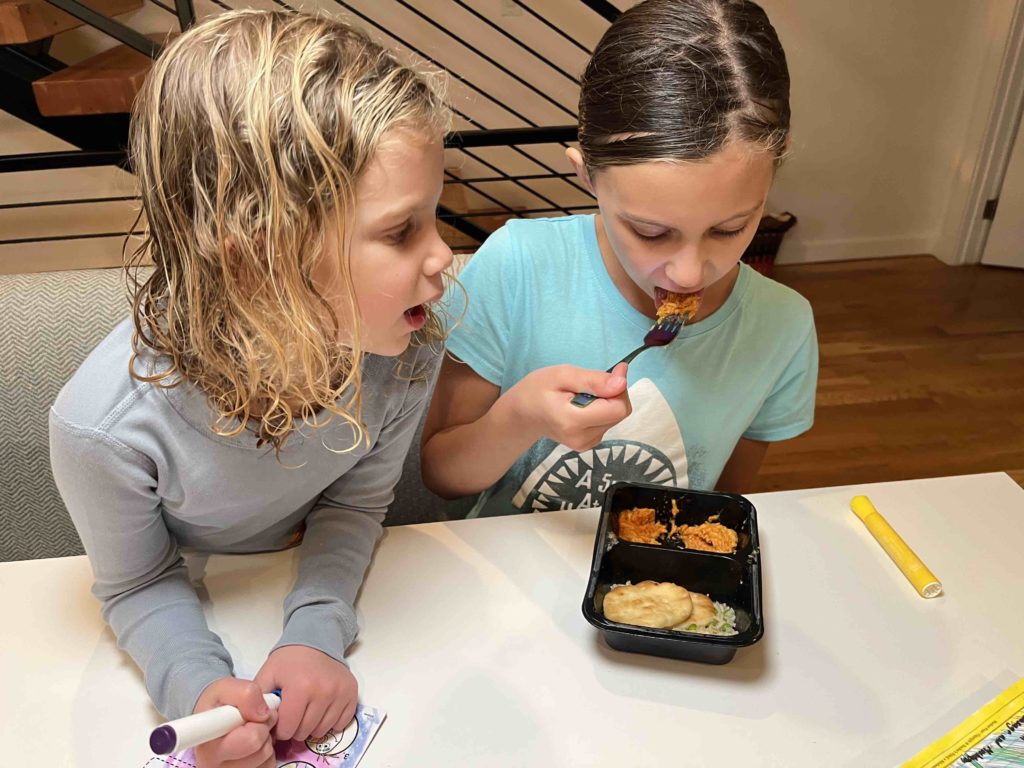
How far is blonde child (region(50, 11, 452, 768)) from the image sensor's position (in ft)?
2.21

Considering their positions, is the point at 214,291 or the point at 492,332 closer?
the point at 214,291

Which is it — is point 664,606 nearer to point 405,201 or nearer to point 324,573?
point 324,573

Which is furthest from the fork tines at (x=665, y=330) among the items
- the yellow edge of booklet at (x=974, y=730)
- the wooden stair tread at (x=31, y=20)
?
the wooden stair tread at (x=31, y=20)

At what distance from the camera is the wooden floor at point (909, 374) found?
2371mm

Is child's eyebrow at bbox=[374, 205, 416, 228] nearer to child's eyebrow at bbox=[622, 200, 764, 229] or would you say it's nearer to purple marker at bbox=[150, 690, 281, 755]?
child's eyebrow at bbox=[622, 200, 764, 229]

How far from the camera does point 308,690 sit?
0.73m

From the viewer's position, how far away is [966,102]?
10.6 ft

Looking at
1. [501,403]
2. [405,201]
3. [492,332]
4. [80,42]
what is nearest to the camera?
[405,201]

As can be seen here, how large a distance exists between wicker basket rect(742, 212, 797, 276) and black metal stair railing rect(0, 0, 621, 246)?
2.24 feet

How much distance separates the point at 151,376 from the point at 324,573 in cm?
27

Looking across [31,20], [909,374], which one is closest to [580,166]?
[31,20]

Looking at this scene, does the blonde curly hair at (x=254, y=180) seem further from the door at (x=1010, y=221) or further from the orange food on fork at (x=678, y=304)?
the door at (x=1010, y=221)

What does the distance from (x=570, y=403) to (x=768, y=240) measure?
2.58m

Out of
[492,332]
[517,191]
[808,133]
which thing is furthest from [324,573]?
[808,133]
